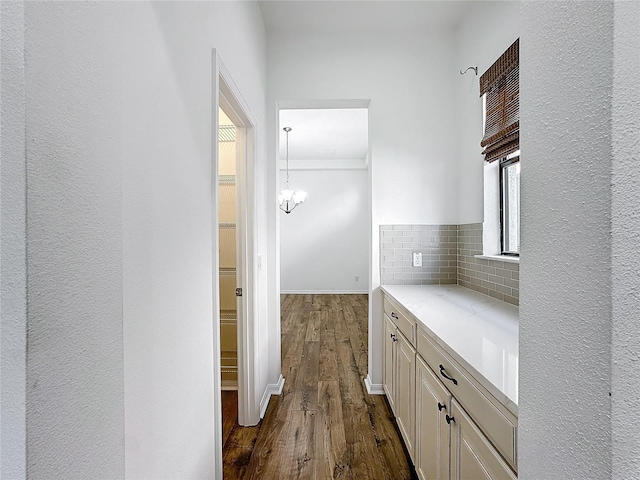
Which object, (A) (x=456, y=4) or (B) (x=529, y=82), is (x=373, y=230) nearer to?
(A) (x=456, y=4)

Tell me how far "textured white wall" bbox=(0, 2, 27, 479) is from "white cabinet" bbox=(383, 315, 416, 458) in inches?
64.4

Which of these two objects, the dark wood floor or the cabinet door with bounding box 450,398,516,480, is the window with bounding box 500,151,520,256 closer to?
the cabinet door with bounding box 450,398,516,480

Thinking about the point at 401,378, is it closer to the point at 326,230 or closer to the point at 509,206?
the point at 509,206

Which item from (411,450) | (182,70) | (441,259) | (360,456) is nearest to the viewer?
(182,70)

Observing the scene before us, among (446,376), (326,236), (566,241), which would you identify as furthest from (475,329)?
(326,236)

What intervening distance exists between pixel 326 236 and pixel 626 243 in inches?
271

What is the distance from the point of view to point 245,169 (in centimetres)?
224

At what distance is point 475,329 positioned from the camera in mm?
1436

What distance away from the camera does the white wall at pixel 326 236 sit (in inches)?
282

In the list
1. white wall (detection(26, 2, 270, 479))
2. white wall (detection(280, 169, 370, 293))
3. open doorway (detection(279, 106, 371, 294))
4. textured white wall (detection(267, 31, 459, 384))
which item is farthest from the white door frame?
white wall (detection(280, 169, 370, 293))

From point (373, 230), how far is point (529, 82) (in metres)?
2.13

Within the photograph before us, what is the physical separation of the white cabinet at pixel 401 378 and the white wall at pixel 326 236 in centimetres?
474

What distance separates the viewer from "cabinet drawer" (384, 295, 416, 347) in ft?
5.83

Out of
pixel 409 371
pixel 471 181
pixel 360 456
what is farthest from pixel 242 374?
pixel 471 181
